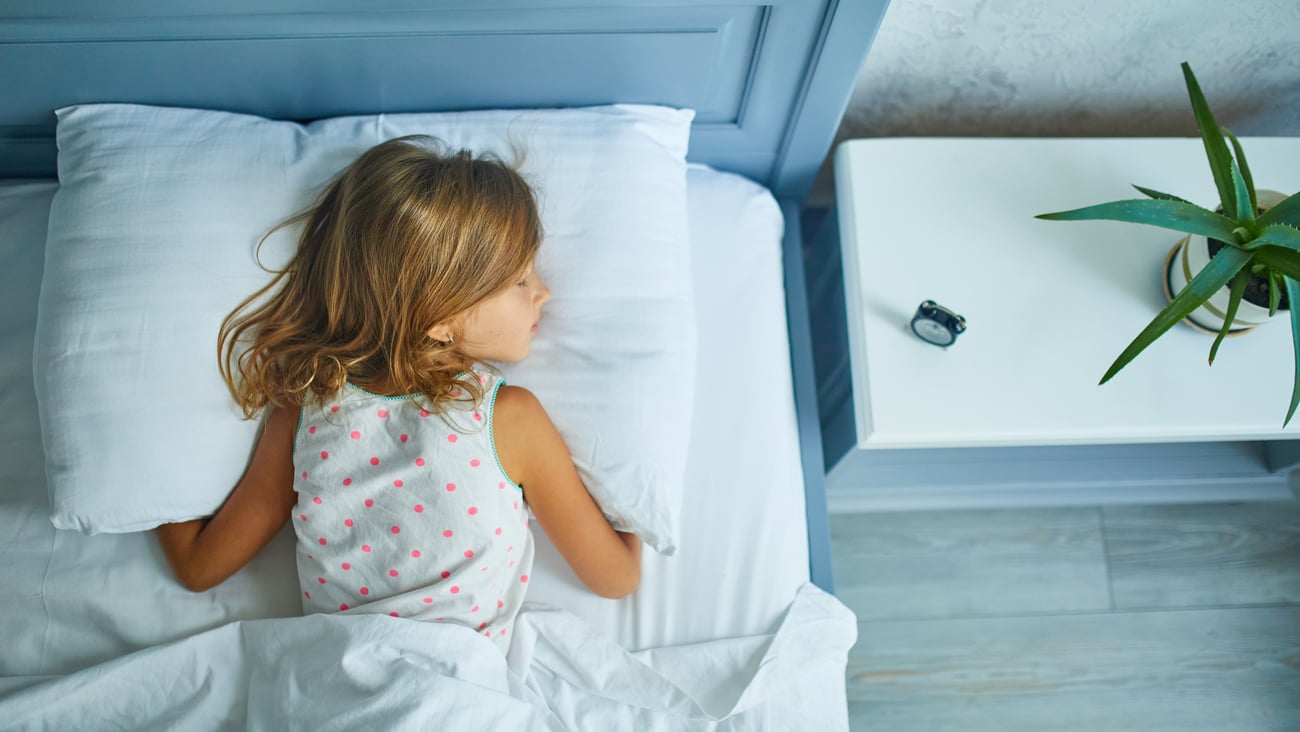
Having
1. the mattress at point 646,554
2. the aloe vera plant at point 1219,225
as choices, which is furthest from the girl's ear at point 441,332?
the aloe vera plant at point 1219,225

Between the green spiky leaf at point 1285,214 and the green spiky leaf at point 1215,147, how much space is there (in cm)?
3

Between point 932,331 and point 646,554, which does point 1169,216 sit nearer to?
point 932,331

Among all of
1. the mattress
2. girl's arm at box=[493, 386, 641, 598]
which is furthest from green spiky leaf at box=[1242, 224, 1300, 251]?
girl's arm at box=[493, 386, 641, 598]

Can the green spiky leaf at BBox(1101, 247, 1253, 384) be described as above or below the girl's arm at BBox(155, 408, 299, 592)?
above

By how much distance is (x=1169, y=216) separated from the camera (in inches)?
31.4

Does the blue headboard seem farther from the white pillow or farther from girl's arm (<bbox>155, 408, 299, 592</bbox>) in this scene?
girl's arm (<bbox>155, 408, 299, 592</bbox>)

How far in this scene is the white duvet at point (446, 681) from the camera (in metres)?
0.79

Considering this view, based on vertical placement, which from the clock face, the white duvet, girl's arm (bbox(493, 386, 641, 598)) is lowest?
the white duvet

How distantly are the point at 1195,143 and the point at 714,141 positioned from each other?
62cm

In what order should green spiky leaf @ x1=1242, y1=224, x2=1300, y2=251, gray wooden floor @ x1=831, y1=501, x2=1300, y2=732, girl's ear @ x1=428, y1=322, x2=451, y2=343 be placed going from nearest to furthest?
1. green spiky leaf @ x1=1242, y1=224, x2=1300, y2=251
2. girl's ear @ x1=428, y1=322, x2=451, y2=343
3. gray wooden floor @ x1=831, y1=501, x2=1300, y2=732

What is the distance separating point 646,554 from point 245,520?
46 centimetres

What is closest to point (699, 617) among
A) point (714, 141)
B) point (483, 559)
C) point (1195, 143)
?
point (483, 559)

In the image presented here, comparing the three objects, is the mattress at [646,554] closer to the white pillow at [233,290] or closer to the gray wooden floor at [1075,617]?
the white pillow at [233,290]

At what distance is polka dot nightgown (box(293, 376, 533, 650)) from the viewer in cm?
83
